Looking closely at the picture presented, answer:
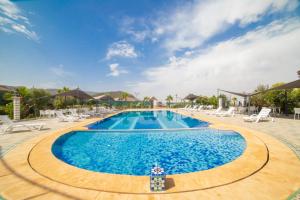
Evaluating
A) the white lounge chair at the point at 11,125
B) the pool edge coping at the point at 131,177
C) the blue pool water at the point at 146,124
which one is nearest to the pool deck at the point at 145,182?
the pool edge coping at the point at 131,177

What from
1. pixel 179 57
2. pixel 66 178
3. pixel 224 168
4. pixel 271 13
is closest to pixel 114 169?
pixel 66 178

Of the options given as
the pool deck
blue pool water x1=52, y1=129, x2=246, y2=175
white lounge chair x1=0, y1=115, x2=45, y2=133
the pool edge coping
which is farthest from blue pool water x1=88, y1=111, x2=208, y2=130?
the pool deck

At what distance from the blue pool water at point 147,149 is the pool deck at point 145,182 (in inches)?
45.6

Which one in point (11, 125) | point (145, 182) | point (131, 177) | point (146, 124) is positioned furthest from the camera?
point (146, 124)

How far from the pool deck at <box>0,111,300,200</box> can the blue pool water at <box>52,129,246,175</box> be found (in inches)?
45.6

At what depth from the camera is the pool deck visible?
8.13 feet

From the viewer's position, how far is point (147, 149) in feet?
19.8

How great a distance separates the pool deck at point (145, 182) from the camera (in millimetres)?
2479

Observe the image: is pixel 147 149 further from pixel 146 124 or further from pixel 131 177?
pixel 146 124

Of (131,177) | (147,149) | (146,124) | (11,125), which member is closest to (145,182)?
(131,177)

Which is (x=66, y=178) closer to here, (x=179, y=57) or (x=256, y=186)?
(x=256, y=186)

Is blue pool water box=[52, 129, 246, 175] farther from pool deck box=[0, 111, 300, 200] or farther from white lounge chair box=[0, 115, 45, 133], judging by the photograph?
white lounge chair box=[0, 115, 45, 133]

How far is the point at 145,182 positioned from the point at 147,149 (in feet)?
10.5

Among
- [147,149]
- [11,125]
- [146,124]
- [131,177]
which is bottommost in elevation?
[147,149]
